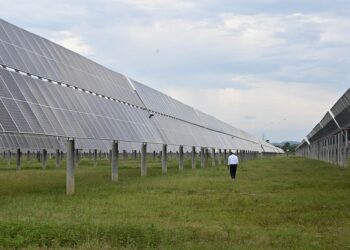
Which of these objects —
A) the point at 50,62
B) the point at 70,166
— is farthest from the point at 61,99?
the point at 70,166

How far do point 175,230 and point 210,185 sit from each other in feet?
45.7

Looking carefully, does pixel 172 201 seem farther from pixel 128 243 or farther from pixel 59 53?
pixel 59 53

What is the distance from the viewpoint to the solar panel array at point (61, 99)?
1928 cm

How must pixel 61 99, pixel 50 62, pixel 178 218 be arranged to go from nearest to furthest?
pixel 178 218 → pixel 61 99 → pixel 50 62

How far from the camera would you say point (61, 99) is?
2350cm

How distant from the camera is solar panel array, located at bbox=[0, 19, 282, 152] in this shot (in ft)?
63.3

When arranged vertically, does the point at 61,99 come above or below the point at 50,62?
below

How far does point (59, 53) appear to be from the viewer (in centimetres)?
2772

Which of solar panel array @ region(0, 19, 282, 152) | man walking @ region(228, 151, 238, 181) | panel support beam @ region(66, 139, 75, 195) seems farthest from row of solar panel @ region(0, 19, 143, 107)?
man walking @ region(228, 151, 238, 181)

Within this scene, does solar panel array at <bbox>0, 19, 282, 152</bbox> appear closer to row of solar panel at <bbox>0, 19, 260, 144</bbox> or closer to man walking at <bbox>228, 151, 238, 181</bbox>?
row of solar panel at <bbox>0, 19, 260, 144</bbox>

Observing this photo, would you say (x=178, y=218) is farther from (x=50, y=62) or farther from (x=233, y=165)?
(x=233, y=165)

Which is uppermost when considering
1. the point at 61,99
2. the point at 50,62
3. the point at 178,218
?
the point at 50,62

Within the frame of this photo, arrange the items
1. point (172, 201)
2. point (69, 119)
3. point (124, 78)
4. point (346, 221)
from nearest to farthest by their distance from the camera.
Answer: point (346, 221) → point (172, 201) → point (69, 119) → point (124, 78)

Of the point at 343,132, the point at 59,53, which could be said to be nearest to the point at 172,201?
the point at 59,53
